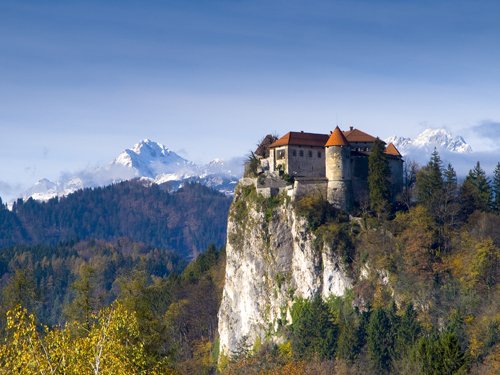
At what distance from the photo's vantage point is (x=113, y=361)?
31.0 metres

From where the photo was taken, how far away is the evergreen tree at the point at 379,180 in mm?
88000

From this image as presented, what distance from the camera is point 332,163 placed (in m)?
89.5

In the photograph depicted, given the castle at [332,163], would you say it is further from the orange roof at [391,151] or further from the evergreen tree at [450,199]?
the evergreen tree at [450,199]

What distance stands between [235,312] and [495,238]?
34.6m

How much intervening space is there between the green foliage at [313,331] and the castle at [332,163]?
11317 millimetres

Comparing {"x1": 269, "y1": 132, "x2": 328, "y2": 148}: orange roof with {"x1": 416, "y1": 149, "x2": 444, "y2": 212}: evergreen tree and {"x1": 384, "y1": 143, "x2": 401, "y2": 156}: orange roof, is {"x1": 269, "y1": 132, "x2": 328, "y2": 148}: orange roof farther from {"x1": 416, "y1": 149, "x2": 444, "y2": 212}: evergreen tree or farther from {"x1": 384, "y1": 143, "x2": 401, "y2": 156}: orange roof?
{"x1": 416, "y1": 149, "x2": 444, "y2": 212}: evergreen tree

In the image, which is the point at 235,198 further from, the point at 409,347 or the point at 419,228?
the point at 409,347

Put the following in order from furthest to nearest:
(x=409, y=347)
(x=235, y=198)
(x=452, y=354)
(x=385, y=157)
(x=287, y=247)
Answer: (x=235, y=198) → (x=287, y=247) → (x=385, y=157) → (x=409, y=347) → (x=452, y=354)

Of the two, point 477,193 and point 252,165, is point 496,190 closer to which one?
point 477,193

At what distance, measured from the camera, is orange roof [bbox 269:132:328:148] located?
92.9 meters

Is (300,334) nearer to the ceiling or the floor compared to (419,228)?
nearer to the floor

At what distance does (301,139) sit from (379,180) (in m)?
10.6

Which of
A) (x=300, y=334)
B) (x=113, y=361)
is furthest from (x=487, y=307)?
(x=113, y=361)

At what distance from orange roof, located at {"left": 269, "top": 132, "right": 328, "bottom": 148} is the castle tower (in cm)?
396
